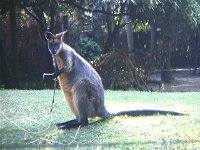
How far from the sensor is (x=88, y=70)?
7.11 m

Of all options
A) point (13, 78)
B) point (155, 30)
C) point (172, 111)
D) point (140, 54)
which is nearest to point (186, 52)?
point (155, 30)

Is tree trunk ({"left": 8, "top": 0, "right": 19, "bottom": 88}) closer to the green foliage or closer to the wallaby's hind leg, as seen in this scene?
the green foliage

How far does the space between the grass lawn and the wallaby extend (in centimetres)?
19

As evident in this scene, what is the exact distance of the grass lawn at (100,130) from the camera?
18.2 ft

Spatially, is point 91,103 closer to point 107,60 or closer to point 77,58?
point 77,58

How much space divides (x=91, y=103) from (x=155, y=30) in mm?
11648

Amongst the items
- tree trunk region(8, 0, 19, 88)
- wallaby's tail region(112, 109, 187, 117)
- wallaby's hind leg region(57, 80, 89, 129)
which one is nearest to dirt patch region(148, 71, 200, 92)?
tree trunk region(8, 0, 19, 88)

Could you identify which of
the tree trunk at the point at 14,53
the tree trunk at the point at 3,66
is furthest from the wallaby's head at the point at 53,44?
the tree trunk at the point at 3,66

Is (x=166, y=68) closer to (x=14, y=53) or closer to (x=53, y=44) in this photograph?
(x=14, y=53)

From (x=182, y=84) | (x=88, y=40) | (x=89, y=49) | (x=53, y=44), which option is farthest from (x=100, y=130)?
(x=88, y=40)

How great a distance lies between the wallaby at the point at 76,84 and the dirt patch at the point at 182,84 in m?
8.24

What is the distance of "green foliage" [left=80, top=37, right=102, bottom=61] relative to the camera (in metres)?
17.4

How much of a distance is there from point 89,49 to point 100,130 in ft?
38.2

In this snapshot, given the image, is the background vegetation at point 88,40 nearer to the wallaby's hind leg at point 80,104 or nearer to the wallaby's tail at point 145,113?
the wallaby's tail at point 145,113
